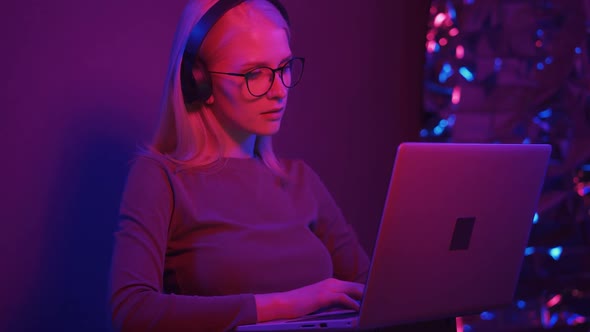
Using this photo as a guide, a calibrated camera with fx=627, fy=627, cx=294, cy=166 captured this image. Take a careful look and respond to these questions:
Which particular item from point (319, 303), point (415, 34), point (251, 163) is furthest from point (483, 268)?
point (415, 34)

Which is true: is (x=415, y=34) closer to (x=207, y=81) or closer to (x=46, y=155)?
(x=207, y=81)

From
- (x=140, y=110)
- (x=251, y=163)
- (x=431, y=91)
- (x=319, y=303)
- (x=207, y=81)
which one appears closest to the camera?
(x=319, y=303)

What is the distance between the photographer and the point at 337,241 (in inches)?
66.6

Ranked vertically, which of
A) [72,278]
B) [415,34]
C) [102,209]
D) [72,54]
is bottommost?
[72,278]

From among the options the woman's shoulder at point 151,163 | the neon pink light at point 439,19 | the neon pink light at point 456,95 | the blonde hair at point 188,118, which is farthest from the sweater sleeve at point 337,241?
the neon pink light at point 439,19

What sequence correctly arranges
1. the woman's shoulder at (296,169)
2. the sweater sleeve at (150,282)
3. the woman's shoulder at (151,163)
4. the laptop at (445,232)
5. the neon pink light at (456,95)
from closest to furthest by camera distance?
1. the laptop at (445,232)
2. the sweater sleeve at (150,282)
3. the woman's shoulder at (151,163)
4. the woman's shoulder at (296,169)
5. the neon pink light at (456,95)

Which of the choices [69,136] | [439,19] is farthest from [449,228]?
[439,19]

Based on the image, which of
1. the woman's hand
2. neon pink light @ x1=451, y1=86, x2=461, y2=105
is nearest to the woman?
the woman's hand

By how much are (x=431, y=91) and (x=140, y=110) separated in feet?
3.80

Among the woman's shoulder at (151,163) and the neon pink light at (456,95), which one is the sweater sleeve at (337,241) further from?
the neon pink light at (456,95)

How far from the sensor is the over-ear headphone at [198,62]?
1.40m

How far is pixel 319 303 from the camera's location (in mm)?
1228

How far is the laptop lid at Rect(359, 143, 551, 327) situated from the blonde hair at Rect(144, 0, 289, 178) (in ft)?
1.93

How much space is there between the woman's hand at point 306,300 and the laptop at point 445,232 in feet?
0.27
